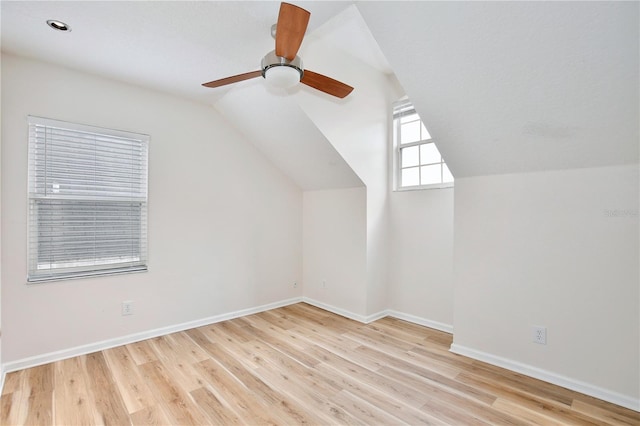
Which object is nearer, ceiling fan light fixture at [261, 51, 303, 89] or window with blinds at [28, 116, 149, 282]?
ceiling fan light fixture at [261, 51, 303, 89]

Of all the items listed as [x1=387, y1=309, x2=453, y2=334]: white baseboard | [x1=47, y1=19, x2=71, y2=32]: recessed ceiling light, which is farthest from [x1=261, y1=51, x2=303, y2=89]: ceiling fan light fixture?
[x1=387, y1=309, x2=453, y2=334]: white baseboard

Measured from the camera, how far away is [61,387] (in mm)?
2229

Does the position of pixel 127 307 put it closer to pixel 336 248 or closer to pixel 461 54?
pixel 336 248

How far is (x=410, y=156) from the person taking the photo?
12.3 feet

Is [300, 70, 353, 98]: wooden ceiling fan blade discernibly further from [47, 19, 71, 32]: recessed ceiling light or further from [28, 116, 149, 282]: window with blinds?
[28, 116, 149, 282]: window with blinds

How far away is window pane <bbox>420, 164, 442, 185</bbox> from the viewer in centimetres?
348

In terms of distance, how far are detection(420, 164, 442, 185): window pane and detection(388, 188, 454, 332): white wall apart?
142mm

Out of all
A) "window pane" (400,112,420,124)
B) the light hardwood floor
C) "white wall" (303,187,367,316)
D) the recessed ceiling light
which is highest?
the recessed ceiling light

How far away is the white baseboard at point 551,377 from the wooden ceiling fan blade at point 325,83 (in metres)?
2.46

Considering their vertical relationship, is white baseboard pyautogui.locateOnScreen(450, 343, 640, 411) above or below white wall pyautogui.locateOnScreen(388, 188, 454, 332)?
below

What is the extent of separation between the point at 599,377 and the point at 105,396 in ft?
11.3

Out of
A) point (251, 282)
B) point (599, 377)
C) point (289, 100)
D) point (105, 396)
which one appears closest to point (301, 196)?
point (251, 282)

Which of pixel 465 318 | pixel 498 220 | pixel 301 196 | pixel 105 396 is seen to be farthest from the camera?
pixel 301 196

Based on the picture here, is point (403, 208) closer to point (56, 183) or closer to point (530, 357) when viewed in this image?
point (530, 357)
